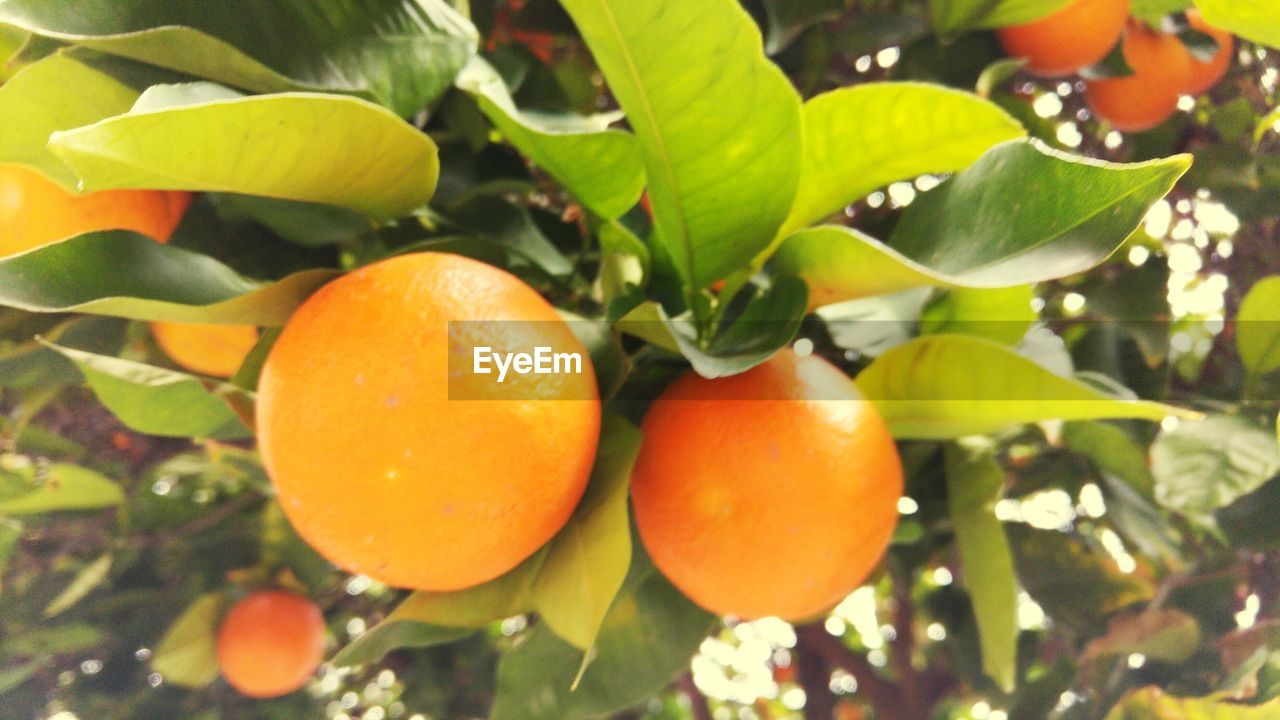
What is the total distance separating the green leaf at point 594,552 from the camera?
1.50 feet

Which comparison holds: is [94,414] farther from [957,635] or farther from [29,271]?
[957,635]

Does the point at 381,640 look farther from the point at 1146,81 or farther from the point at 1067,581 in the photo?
the point at 1146,81

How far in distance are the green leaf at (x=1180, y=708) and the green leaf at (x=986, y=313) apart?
0.27 meters

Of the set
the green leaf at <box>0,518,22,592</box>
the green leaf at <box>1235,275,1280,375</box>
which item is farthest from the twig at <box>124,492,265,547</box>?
the green leaf at <box>1235,275,1280,375</box>

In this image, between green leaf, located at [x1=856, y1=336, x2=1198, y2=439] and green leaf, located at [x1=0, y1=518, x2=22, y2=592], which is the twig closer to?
green leaf, located at [x1=0, y1=518, x2=22, y2=592]

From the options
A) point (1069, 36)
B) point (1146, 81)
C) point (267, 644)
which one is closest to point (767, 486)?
point (1069, 36)

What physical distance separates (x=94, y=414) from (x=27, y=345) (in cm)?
37

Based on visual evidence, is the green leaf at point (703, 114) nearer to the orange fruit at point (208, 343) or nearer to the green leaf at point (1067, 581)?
the orange fruit at point (208, 343)

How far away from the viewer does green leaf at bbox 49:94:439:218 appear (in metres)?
0.35

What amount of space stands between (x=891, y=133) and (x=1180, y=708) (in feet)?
1.67

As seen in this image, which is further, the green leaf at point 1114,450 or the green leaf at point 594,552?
the green leaf at point 1114,450

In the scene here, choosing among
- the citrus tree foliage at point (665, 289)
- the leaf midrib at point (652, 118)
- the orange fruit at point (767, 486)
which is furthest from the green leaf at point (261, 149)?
the orange fruit at point (767, 486)

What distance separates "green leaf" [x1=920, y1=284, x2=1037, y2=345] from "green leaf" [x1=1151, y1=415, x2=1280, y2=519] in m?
0.15

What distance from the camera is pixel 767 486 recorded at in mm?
506
